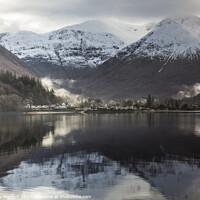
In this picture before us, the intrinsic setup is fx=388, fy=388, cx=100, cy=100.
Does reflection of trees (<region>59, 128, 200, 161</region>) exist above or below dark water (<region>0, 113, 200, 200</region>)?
Answer: above

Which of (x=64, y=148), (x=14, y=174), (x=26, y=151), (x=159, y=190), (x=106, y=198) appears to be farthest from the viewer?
(x=64, y=148)

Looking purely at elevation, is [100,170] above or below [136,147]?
below

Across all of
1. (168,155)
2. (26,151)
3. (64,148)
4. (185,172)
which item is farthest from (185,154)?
(26,151)

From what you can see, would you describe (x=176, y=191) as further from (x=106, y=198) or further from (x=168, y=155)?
(x=168, y=155)

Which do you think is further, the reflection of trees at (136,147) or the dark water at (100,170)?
the reflection of trees at (136,147)

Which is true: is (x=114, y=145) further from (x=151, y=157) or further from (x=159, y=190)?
(x=159, y=190)

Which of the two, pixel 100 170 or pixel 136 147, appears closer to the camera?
pixel 100 170

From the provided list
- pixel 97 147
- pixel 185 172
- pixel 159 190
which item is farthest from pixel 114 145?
pixel 159 190

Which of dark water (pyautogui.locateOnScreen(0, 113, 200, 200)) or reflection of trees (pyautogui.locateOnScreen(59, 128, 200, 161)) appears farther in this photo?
reflection of trees (pyautogui.locateOnScreen(59, 128, 200, 161))

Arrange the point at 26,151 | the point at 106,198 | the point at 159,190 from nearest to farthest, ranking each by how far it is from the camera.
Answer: the point at 106,198 < the point at 159,190 < the point at 26,151

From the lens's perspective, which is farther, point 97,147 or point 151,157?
point 97,147

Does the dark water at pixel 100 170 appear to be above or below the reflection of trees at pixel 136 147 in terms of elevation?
below

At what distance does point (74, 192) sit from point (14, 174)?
9.83 meters

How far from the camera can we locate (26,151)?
6025 cm
